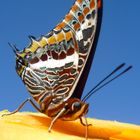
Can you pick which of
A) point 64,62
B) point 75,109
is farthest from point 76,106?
point 64,62

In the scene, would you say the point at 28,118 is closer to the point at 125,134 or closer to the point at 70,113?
the point at 70,113

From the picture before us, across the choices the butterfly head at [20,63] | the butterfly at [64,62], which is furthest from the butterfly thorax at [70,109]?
the butterfly head at [20,63]

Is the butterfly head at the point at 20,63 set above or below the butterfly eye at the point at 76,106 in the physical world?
above

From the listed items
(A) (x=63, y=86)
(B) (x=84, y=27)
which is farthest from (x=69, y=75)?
(B) (x=84, y=27)

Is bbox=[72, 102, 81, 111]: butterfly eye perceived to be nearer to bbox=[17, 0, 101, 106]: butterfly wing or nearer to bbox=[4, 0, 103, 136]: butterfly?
bbox=[4, 0, 103, 136]: butterfly

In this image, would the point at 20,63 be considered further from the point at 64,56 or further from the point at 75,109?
the point at 75,109

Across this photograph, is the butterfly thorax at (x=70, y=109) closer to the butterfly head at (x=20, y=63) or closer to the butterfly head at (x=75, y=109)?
the butterfly head at (x=75, y=109)

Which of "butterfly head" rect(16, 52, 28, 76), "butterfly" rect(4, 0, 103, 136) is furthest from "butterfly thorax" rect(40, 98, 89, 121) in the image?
"butterfly head" rect(16, 52, 28, 76)
